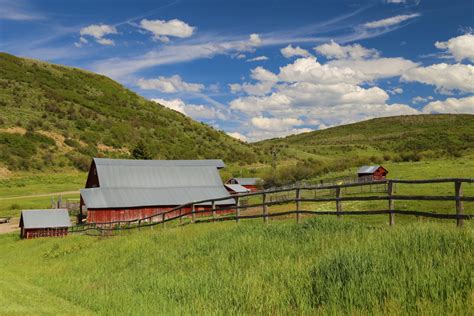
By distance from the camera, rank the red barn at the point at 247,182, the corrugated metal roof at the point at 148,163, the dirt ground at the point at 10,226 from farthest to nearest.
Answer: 1. the red barn at the point at 247,182
2. the corrugated metal roof at the point at 148,163
3. the dirt ground at the point at 10,226

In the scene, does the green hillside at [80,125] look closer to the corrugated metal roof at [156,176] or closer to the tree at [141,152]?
the tree at [141,152]

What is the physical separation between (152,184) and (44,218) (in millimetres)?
12133

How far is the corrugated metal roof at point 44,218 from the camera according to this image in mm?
41719

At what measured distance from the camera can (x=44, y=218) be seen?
1695 inches

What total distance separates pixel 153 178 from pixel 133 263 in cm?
3589

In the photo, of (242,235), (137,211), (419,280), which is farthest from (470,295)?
(137,211)

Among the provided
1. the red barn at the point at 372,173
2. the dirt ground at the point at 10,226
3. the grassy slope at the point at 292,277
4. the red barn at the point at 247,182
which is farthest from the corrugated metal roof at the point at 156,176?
the grassy slope at the point at 292,277

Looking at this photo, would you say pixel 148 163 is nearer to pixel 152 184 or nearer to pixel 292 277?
pixel 152 184

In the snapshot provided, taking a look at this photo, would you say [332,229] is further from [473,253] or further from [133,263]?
[133,263]

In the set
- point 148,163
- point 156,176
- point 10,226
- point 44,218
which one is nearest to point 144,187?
point 156,176

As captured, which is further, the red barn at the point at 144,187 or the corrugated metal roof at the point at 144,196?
the red barn at the point at 144,187

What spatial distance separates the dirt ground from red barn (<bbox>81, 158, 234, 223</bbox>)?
7505mm

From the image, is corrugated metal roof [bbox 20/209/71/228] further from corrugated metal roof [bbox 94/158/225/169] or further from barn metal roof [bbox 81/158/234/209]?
corrugated metal roof [bbox 94/158/225/169]

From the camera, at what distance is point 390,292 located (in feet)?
26.1
